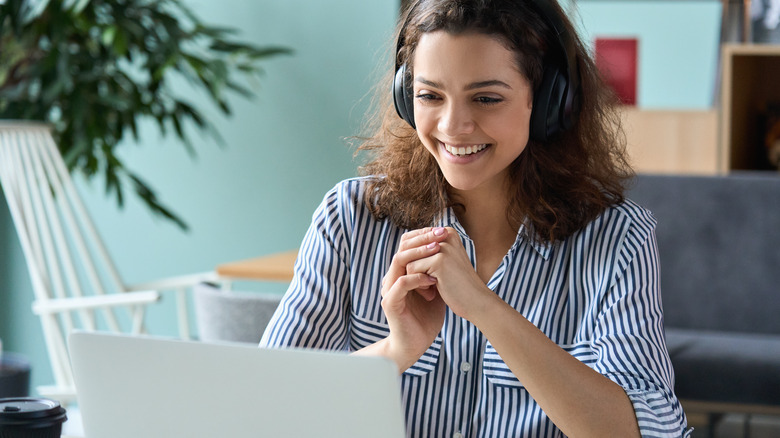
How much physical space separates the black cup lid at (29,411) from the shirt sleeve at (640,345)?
609 millimetres

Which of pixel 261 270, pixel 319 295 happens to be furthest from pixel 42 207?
pixel 319 295

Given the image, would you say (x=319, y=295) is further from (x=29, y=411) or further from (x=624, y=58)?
(x=624, y=58)

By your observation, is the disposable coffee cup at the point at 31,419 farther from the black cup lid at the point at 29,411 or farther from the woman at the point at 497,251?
the woman at the point at 497,251

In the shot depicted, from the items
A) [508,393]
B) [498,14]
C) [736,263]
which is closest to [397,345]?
[508,393]

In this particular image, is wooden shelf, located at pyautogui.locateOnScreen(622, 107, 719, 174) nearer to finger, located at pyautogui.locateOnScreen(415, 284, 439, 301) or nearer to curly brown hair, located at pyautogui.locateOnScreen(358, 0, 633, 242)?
curly brown hair, located at pyautogui.locateOnScreen(358, 0, 633, 242)

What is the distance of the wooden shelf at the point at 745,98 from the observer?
2686mm

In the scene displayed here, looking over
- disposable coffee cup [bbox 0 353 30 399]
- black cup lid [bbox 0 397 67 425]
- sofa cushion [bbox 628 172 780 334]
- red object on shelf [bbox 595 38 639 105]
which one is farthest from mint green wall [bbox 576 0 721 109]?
black cup lid [bbox 0 397 67 425]

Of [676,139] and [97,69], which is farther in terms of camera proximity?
[676,139]

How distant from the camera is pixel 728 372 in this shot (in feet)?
7.20

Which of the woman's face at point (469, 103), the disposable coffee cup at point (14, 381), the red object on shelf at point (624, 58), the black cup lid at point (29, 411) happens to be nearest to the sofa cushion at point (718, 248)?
the red object on shelf at point (624, 58)

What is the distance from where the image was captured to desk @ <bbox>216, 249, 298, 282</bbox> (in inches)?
86.0

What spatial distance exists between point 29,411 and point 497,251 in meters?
0.63

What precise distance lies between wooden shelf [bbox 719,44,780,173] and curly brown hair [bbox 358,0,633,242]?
158 cm

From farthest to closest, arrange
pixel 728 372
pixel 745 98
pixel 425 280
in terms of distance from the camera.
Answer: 1. pixel 745 98
2. pixel 728 372
3. pixel 425 280
